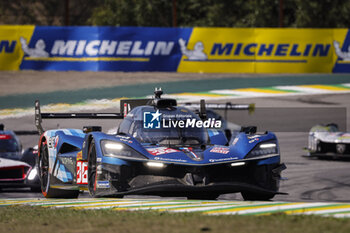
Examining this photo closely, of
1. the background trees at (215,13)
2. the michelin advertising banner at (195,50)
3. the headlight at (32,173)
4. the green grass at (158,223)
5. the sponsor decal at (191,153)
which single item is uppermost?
the background trees at (215,13)

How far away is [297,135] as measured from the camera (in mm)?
22266

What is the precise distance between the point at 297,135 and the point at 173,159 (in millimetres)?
12999

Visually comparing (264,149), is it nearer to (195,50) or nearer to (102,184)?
(102,184)

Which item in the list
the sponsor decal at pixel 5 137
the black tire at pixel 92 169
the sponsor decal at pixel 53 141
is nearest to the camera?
the black tire at pixel 92 169

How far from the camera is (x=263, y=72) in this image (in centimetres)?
2834

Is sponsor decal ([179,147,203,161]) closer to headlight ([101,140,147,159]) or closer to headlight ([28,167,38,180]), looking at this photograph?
headlight ([101,140,147,159])

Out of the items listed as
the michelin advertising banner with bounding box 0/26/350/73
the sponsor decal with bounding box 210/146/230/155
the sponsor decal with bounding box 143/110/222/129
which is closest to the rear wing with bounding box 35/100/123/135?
the sponsor decal with bounding box 143/110/222/129

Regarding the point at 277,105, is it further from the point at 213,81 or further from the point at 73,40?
the point at 73,40

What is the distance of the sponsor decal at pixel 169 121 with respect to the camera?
422 inches

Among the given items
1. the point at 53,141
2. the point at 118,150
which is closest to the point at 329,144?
the point at 53,141

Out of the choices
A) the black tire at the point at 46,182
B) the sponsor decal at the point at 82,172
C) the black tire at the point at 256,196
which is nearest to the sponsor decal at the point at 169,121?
the sponsor decal at the point at 82,172

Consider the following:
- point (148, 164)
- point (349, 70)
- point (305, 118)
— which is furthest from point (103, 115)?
point (349, 70)

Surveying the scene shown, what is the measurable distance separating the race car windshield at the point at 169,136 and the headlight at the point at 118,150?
2.30 feet

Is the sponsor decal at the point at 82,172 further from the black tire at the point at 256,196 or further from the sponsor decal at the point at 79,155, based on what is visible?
the black tire at the point at 256,196
